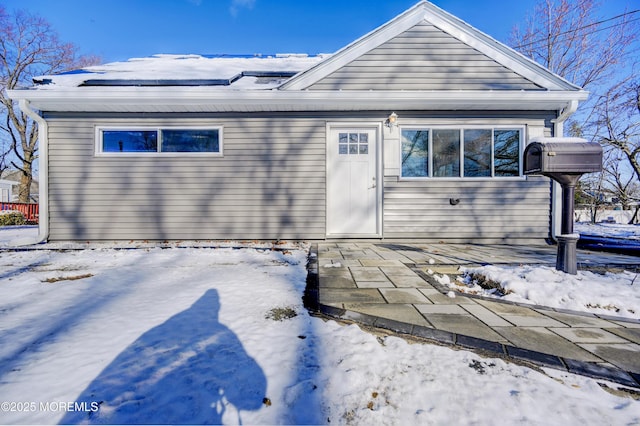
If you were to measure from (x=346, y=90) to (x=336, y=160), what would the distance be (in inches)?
48.3

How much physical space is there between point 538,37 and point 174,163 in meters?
16.1

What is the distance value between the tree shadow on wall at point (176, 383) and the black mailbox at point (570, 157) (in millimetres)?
3015

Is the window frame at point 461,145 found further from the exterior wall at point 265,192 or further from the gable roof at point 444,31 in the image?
the gable roof at point 444,31

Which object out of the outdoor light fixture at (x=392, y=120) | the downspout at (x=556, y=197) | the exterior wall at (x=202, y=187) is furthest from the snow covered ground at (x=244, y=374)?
the downspout at (x=556, y=197)

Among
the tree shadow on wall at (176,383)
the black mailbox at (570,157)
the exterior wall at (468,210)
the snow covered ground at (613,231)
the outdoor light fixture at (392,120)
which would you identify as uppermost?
the outdoor light fixture at (392,120)

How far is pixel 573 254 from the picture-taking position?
2.74 meters

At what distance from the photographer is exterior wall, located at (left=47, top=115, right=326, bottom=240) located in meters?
5.14

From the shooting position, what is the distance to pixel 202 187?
5.22m

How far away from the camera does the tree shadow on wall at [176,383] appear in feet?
3.55

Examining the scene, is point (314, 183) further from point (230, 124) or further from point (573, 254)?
point (573, 254)

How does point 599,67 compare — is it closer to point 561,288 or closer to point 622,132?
point 622,132

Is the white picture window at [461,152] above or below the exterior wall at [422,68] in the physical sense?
below

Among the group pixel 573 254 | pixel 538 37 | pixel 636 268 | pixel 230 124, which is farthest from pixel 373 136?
pixel 538 37

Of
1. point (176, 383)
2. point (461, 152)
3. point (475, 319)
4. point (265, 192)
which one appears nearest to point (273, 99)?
point (265, 192)
